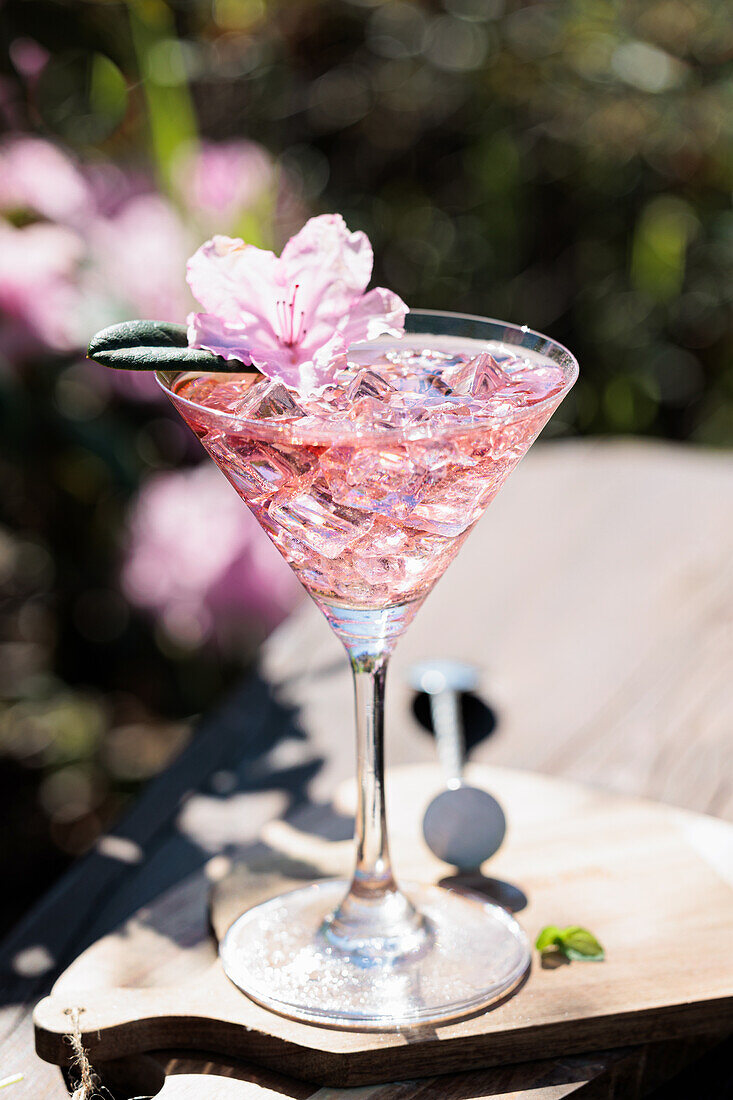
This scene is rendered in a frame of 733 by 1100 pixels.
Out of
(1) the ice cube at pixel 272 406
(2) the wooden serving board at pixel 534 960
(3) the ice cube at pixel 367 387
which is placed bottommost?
(2) the wooden serving board at pixel 534 960

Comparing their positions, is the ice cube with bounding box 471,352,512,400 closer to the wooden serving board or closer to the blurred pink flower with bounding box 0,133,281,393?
the wooden serving board

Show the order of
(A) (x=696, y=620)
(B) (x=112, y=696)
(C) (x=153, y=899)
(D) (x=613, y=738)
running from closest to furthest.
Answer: (C) (x=153, y=899) < (D) (x=613, y=738) < (A) (x=696, y=620) < (B) (x=112, y=696)

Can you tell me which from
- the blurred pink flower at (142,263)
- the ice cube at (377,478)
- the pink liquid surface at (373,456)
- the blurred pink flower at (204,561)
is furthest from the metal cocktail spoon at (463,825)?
the blurred pink flower at (142,263)

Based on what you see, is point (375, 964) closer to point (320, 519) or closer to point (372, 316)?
point (320, 519)

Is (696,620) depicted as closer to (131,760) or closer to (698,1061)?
(698,1061)

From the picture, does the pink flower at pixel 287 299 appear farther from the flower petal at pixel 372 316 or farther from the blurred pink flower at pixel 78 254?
the blurred pink flower at pixel 78 254

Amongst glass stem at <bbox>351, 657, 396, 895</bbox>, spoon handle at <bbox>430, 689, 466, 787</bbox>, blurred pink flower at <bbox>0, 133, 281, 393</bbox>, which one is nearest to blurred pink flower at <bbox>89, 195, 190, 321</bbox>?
blurred pink flower at <bbox>0, 133, 281, 393</bbox>

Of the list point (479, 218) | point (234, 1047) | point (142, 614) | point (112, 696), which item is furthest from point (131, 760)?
point (479, 218)
